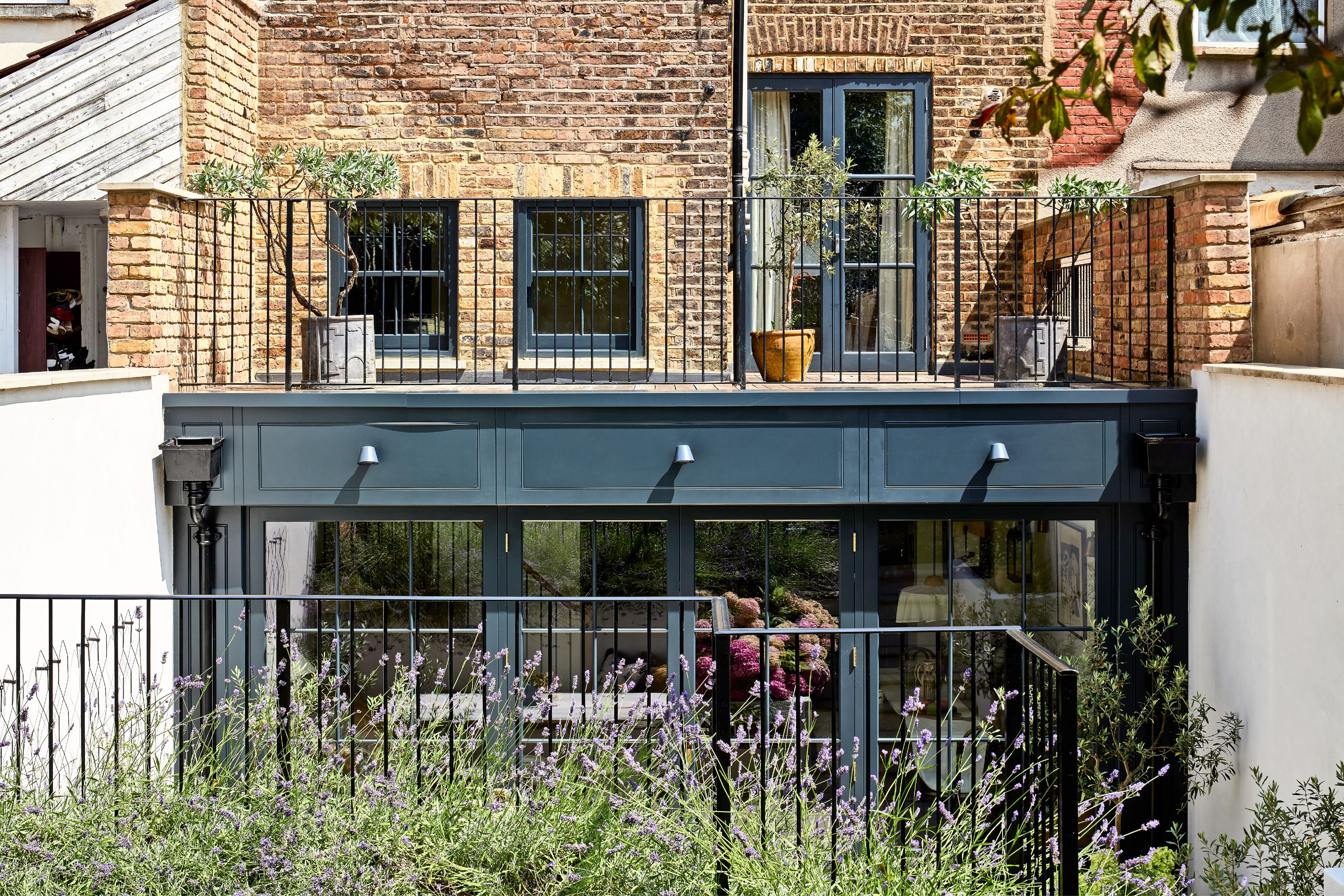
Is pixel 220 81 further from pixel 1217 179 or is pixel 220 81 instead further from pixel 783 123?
pixel 1217 179

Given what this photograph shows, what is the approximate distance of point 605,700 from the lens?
191 inches

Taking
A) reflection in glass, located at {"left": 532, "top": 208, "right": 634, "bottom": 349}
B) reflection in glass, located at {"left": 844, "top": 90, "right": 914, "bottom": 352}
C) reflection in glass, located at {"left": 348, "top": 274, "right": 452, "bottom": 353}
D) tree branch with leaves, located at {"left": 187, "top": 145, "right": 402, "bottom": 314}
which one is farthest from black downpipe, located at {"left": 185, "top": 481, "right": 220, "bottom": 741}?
reflection in glass, located at {"left": 844, "top": 90, "right": 914, "bottom": 352}

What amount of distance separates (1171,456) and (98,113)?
6.41 metres

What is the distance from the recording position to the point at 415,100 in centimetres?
762

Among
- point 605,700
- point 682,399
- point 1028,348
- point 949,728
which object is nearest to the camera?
point 949,728

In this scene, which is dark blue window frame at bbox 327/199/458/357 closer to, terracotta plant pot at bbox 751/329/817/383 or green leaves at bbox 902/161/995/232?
terracotta plant pot at bbox 751/329/817/383

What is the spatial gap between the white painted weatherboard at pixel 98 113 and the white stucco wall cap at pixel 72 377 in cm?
186

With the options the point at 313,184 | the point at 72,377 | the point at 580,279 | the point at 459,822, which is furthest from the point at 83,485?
the point at 580,279

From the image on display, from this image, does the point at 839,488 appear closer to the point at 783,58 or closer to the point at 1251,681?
the point at 1251,681

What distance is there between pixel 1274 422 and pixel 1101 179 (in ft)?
11.9

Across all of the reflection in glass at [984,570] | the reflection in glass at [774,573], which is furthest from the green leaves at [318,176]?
the reflection in glass at [984,570]

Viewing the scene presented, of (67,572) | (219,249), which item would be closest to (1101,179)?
(219,249)

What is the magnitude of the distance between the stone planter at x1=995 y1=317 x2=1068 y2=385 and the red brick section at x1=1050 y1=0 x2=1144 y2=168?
7.53 feet

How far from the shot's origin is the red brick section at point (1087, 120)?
795cm
